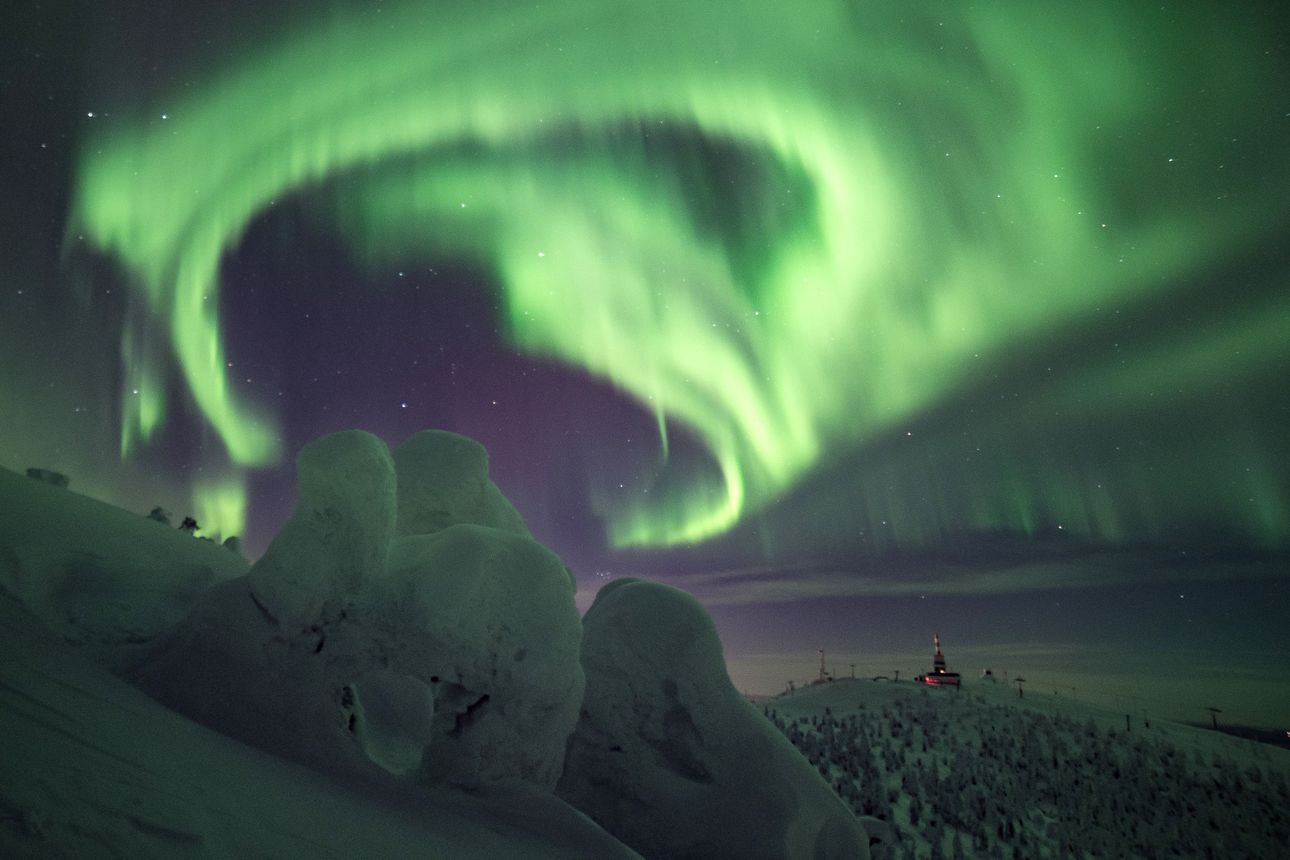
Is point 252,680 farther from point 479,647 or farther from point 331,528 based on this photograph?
point 479,647

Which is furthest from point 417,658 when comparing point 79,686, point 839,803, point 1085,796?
point 1085,796

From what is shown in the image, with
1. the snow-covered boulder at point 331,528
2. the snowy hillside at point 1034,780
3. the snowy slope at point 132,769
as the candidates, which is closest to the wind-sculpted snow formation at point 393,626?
the snow-covered boulder at point 331,528

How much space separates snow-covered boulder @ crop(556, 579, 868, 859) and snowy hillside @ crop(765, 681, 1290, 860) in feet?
30.8

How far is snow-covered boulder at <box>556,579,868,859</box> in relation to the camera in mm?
12531

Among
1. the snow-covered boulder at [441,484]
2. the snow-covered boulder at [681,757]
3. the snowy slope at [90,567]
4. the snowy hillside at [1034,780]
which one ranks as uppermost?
the snow-covered boulder at [441,484]

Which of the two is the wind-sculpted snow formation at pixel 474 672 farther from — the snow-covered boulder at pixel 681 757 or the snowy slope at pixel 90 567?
the snowy slope at pixel 90 567

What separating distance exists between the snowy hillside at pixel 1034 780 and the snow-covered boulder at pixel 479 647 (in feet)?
46.8

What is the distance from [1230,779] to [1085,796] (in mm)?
14937

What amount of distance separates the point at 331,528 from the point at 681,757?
7906 millimetres

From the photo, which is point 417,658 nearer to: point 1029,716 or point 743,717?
point 743,717

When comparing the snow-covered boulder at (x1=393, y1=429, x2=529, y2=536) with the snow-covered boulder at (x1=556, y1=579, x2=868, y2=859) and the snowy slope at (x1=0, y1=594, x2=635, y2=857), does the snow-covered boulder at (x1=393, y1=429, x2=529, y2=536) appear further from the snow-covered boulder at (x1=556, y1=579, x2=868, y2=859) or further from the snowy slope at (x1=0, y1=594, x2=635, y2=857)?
the snowy slope at (x1=0, y1=594, x2=635, y2=857)

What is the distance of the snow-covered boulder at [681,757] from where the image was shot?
41.1 feet

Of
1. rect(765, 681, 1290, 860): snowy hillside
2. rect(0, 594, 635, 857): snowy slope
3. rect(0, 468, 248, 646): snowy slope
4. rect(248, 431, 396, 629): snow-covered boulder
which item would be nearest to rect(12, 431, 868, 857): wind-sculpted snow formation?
rect(248, 431, 396, 629): snow-covered boulder

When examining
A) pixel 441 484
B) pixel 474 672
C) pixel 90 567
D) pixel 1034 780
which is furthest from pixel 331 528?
pixel 1034 780
